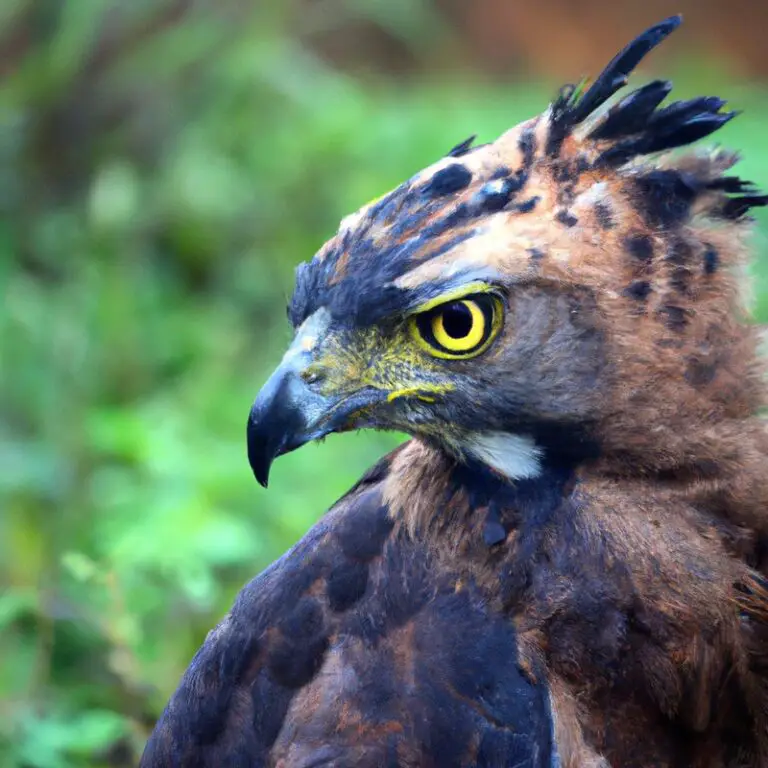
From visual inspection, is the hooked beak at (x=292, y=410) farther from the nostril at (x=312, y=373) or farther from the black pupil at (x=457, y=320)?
the black pupil at (x=457, y=320)

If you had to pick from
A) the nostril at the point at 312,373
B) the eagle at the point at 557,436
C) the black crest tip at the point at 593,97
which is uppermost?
the black crest tip at the point at 593,97

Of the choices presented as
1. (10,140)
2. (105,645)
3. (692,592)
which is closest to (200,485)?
(105,645)

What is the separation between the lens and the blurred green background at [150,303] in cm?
365

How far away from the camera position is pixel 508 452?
2131 millimetres

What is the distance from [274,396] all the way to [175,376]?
3.68m

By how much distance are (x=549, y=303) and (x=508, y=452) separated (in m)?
0.30

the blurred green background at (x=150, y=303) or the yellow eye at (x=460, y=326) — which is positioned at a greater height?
the blurred green background at (x=150, y=303)

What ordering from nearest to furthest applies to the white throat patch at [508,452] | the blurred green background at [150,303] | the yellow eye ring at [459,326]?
the yellow eye ring at [459,326] < the white throat patch at [508,452] < the blurred green background at [150,303]

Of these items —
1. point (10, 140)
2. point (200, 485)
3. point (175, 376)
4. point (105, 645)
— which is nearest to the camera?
point (105, 645)

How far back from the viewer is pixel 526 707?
2.04 m

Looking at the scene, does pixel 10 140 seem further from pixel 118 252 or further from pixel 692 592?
pixel 692 592

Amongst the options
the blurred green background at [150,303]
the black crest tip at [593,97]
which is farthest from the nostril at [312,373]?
the blurred green background at [150,303]

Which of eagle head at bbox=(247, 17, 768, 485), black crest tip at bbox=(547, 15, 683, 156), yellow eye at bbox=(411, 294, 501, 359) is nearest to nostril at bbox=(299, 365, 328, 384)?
eagle head at bbox=(247, 17, 768, 485)

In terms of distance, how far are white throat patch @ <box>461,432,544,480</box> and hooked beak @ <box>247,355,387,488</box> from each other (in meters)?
0.20
